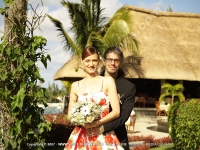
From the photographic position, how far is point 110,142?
9.77 ft

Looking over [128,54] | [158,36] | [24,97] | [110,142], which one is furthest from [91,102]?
[158,36]

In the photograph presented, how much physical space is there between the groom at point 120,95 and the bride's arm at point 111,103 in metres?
0.06

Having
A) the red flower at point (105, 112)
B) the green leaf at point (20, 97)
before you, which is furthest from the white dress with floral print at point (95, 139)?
the green leaf at point (20, 97)

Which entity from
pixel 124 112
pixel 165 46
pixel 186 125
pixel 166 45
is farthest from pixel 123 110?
pixel 166 45

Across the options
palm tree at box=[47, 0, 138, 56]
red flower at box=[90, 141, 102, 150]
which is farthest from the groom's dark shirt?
palm tree at box=[47, 0, 138, 56]

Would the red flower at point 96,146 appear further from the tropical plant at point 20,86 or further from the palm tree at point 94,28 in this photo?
the palm tree at point 94,28

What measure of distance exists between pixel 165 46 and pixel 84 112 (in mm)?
20875

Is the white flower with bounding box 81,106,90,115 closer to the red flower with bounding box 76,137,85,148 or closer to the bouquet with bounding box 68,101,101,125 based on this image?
the bouquet with bounding box 68,101,101,125

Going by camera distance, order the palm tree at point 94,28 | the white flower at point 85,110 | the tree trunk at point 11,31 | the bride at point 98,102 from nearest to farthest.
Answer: the white flower at point 85,110 < the bride at point 98,102 < the tree trunk at point 11,31 < the palm tree at point 94,28

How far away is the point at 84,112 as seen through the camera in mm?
2809

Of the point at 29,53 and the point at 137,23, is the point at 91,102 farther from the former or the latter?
the point at 137,23

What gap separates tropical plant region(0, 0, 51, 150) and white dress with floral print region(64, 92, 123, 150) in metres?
1.38

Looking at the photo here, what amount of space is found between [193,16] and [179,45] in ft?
11.0

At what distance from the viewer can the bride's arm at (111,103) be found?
290 cm
